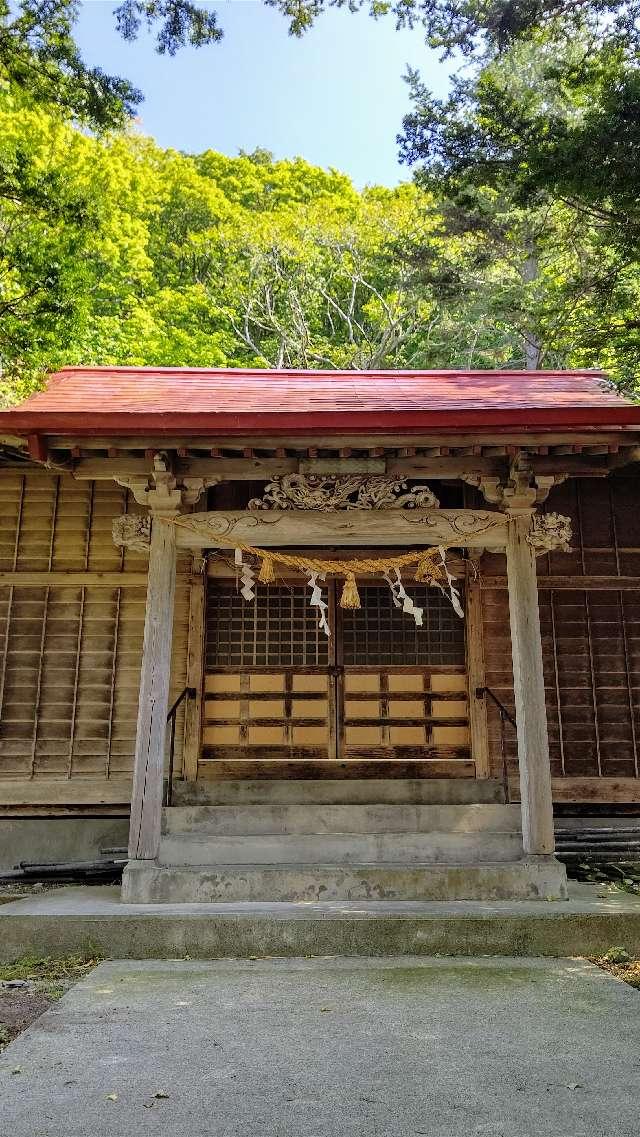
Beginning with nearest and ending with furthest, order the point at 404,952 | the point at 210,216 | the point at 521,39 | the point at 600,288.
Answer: the point at 404,952, the point at 521,39, the point at 600,288, the point at 210,216

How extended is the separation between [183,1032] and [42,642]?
4.89 m

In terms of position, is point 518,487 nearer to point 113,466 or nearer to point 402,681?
point 402,681

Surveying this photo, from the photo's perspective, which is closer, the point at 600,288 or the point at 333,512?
the point at 333,512

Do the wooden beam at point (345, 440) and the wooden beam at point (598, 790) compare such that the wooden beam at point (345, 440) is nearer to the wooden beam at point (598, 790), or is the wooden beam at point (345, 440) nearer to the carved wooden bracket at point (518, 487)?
the carved wooden bracket at point (518, 487)

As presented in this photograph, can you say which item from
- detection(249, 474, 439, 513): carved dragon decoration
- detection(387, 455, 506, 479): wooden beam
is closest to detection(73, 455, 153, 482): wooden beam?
detection(249, 474, 439, 513): carved dragon decoration

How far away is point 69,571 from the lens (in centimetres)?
801

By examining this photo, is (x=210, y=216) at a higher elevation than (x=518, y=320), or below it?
higher

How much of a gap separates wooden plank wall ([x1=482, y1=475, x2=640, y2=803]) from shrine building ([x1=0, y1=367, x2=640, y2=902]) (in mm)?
23

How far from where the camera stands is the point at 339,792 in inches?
301

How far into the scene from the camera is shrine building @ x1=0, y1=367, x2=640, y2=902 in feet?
19.6

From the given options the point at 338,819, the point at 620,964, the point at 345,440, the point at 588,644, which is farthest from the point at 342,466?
the point at 620,964

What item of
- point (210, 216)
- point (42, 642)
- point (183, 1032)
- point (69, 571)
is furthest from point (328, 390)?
point (210, 216)

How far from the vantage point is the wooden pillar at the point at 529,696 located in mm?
6004

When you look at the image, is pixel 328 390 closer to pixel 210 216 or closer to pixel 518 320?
pixel 518 320
